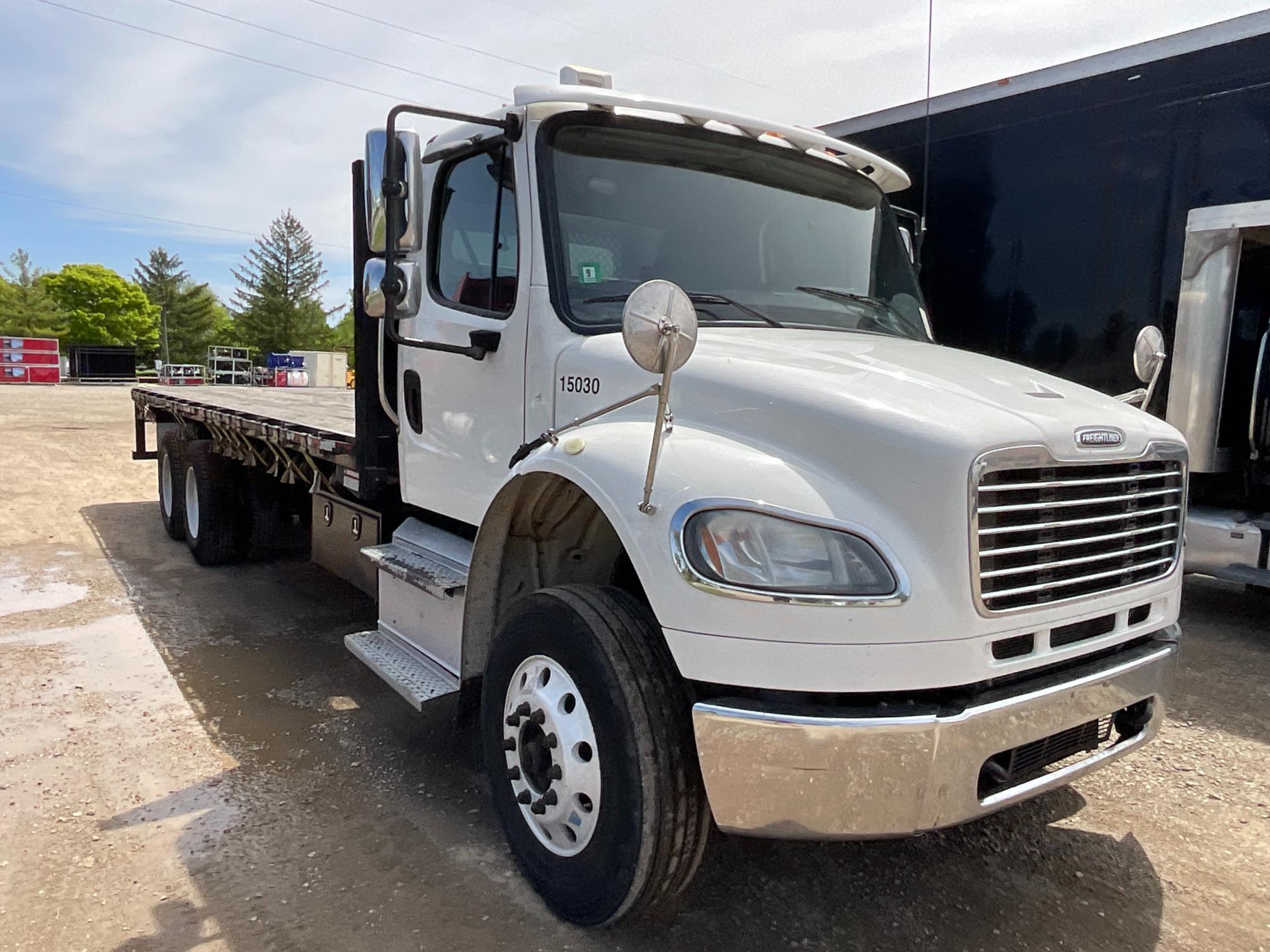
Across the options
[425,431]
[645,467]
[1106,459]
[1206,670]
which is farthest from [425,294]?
[1206,670]

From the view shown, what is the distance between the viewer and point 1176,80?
18.4ft

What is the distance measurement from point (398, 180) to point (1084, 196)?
473cm

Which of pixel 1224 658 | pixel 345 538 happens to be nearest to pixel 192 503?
pixel 345 538

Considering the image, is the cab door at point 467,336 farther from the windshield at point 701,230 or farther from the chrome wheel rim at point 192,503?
the chrome wheel rim at point 192,503

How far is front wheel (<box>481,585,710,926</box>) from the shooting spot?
2357mm

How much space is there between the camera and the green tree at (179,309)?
80.7m

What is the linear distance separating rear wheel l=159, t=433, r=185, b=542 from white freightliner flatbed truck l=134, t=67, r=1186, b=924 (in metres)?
4.61

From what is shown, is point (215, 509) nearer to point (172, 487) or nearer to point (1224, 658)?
point (172, 487)

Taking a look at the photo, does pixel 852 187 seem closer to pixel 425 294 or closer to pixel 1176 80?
pixel 425 294

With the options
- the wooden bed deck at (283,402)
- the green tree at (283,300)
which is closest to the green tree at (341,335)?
the green tree at (283,300)

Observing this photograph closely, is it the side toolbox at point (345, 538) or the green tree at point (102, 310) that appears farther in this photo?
the green tree at point (102, 310)

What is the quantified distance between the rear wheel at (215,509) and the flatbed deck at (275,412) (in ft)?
1.13

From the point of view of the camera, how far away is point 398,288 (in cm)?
316

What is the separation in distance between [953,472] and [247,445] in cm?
557
